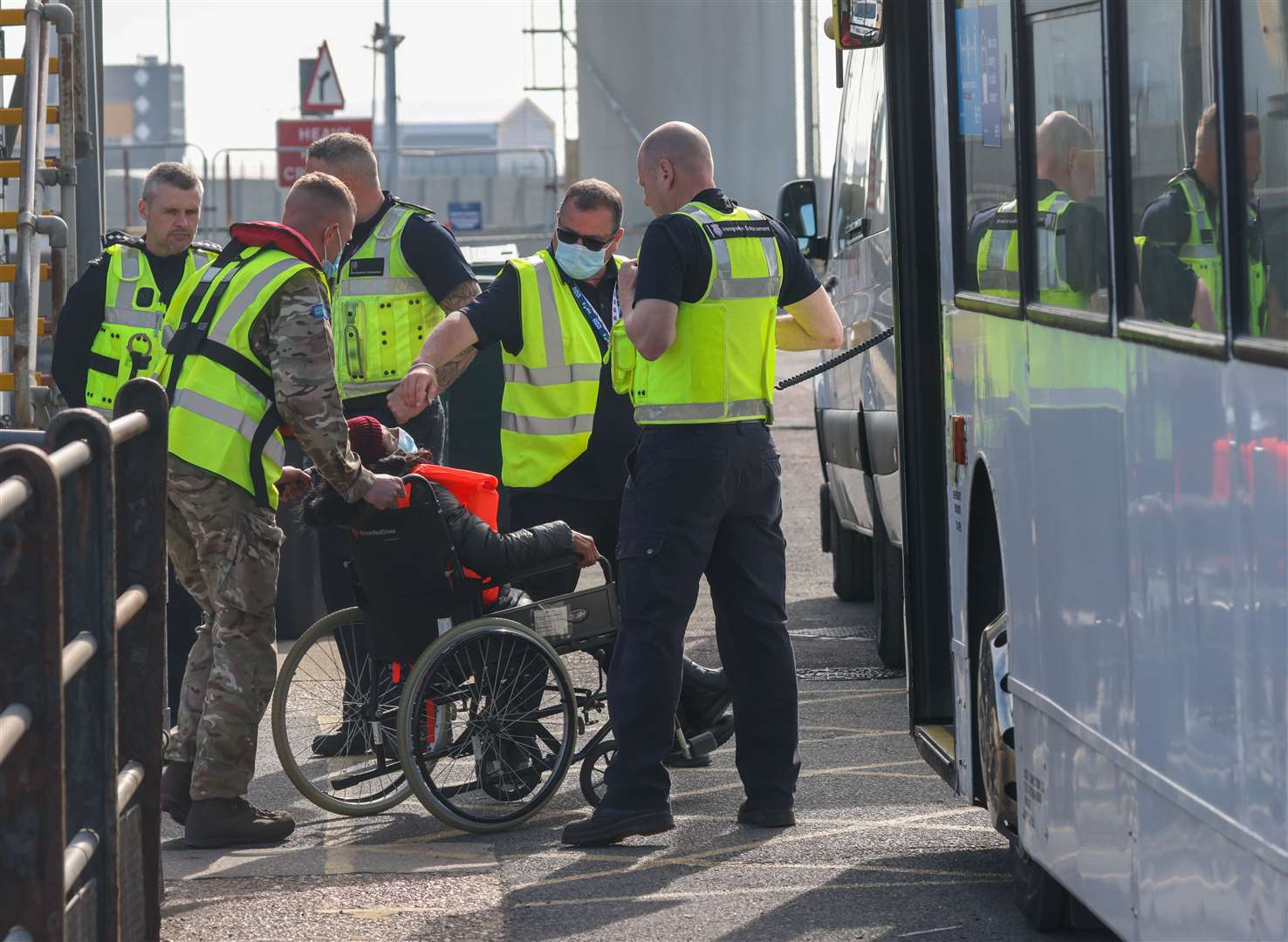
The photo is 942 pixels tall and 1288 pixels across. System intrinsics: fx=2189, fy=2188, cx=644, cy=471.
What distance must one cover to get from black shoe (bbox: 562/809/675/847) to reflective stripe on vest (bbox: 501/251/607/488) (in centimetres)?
138

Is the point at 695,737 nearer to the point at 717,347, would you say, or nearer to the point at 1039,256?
the point at 717,347

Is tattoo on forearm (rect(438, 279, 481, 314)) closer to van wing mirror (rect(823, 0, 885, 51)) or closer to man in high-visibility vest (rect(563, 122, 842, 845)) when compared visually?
man in high-visibility vest (rect(563, 122, 842, 845))

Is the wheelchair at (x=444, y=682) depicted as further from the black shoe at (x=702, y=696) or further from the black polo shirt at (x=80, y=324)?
the black polo shirt at (x=80, y=324)

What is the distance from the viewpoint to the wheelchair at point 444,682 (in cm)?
605

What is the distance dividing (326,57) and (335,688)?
56.1 feet

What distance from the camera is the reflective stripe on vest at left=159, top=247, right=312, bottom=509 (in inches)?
232

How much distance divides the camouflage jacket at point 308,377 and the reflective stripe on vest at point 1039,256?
1813mm

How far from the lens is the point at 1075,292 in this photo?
4129mm

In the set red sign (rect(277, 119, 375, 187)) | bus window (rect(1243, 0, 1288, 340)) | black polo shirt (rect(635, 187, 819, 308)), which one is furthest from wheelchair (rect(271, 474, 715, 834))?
red sign (rect(277, 119, 375, 187))

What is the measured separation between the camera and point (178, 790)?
20.3ft

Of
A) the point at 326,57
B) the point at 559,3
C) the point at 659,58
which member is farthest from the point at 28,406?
the point at 559,3

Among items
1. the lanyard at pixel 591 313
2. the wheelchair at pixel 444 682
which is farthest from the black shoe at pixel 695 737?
the lanyard at pixel 591 313

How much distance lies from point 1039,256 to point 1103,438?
2.33 ft

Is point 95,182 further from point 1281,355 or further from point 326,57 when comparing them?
point 326,57
